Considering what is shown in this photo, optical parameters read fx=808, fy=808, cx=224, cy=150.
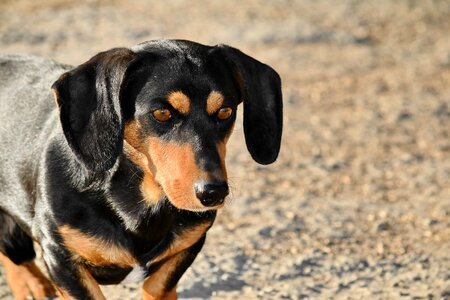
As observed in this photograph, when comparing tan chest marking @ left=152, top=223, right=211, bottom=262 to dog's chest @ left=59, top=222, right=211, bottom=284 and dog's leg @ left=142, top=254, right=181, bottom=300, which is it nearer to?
dog's chest @ left=59, top=222, right=211, bottom=284

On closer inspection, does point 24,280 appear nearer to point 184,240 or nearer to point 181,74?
point 184,240

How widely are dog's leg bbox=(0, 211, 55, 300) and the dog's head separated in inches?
52.7

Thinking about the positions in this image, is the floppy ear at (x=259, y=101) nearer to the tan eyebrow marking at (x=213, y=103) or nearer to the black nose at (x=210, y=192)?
the tan eyebrow marking at (x=213, y=103)

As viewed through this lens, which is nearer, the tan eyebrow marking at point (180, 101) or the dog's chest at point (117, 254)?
the tan eyebrow marking at point (180, 101)

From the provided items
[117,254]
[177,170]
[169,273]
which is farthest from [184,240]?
[177,170]

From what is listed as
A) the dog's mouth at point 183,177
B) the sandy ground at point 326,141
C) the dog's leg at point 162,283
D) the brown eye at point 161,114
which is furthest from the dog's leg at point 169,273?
the brown eye at point 161,114

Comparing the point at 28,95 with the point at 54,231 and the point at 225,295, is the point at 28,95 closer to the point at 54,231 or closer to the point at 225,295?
the point at 54,231

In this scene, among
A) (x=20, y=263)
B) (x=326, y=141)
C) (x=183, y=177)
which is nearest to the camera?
(x=183, y=177)

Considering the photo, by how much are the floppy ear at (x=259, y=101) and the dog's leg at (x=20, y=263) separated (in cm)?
172

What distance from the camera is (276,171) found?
28.7 feet

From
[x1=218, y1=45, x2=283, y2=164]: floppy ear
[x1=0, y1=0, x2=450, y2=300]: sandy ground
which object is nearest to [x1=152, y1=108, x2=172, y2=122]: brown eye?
[x1=218, y1=45, x2=283, y2=164]: floppy ear

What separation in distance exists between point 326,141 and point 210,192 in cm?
593

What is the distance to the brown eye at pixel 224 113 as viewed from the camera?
4.30 m

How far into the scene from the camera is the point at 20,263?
5395mm
